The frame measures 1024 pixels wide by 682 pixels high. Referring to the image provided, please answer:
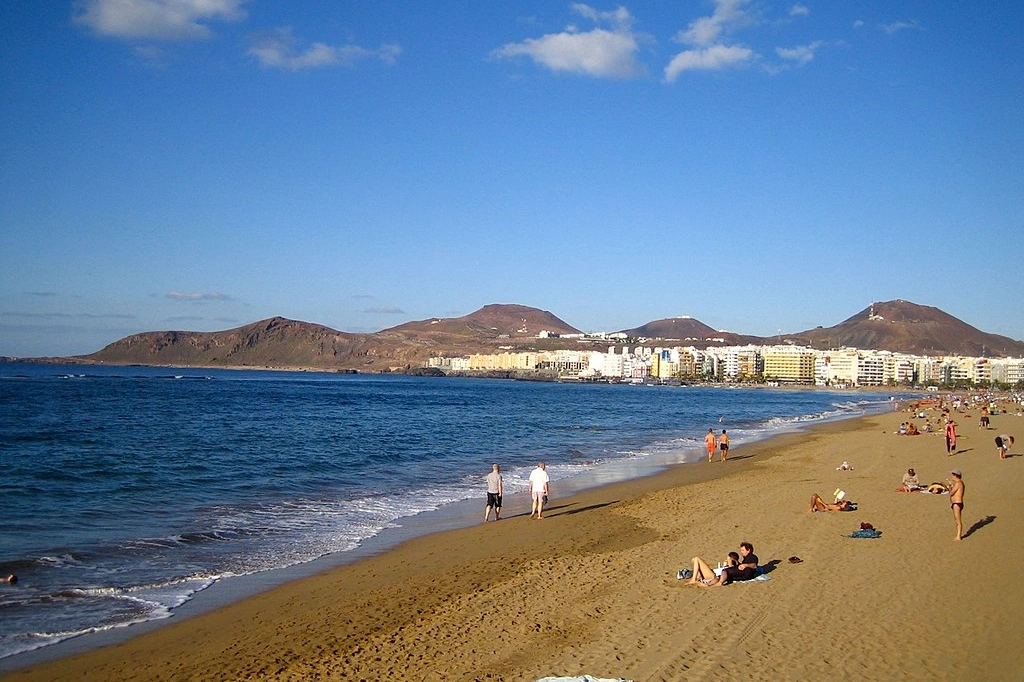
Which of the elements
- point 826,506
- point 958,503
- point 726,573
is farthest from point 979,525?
point 726,573

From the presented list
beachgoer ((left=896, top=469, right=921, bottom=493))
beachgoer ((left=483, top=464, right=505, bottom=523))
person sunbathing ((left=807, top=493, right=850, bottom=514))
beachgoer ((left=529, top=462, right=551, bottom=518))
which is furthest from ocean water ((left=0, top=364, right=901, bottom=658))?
beachgoer ((left=896, top=469, right=921, bottom=493))

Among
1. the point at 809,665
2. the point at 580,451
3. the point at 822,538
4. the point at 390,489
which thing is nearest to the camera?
the point at 809,665

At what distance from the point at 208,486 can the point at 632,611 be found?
1360 cm

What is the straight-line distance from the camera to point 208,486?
18.7 meters

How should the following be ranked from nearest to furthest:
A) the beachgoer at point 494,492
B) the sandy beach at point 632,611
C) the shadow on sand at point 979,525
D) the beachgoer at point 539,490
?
the sandy beach at point 632,611
the shadow on sand at point 979,525
the beachgoer at point 494,492
the beachgoer at point 539,490

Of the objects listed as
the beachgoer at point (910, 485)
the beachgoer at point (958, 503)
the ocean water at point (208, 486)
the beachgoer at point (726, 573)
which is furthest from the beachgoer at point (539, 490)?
the beachgoer at point (910, 485)

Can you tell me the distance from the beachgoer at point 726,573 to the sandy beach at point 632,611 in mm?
184

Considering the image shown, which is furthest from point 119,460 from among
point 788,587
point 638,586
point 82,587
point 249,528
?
point 788,587

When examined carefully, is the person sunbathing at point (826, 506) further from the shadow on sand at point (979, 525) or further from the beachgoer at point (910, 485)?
the beachgoer at point (910, 485)

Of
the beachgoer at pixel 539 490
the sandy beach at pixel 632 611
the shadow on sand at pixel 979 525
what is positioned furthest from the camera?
the beachgoer at pixel 539 490

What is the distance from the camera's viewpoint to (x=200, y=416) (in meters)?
43.0

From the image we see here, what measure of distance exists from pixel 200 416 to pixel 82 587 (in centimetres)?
3561

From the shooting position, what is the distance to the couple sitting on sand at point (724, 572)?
9227 mm

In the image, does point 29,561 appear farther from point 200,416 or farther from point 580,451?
point 200,416
